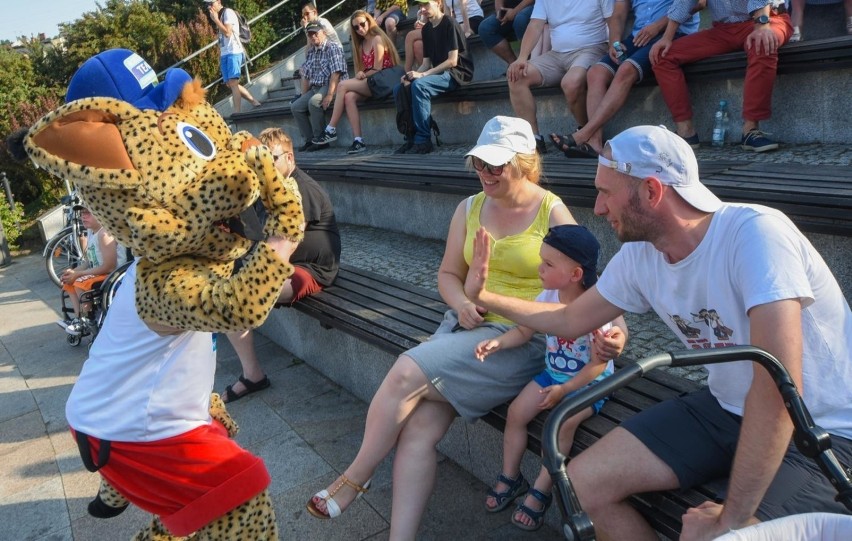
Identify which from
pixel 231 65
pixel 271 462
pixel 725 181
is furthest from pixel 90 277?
pixel 231 65

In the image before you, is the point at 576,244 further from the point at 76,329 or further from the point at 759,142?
the point at 76,329

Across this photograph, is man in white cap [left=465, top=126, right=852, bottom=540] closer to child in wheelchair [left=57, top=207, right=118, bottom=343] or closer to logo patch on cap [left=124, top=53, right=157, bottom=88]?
logo patch on cap [left=124, top=53, right=157, bottom=88]

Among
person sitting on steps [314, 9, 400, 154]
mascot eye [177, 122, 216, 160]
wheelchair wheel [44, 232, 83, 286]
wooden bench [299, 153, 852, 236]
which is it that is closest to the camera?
mascot eye [177, 122, 216, 160]

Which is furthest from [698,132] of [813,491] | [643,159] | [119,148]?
[119,148]

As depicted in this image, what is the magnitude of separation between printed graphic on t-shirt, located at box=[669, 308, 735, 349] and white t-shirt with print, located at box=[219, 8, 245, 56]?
10051 millimetres

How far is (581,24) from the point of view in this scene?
17.9 ft

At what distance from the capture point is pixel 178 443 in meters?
2.44

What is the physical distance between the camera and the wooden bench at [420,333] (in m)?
2.10

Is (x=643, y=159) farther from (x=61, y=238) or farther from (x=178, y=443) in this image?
(x=61, y=238)

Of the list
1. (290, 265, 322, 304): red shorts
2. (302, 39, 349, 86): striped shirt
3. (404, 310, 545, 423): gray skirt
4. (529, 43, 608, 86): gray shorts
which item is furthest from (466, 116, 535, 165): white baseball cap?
(302, 39, 349, 86): striped shirt

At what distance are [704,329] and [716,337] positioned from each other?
0.18 feet

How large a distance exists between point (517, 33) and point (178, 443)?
5470mm

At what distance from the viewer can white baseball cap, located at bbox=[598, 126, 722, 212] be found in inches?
80.4

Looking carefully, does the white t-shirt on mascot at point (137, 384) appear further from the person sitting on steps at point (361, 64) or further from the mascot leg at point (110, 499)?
the person sitting on steps at point (361, 64)
